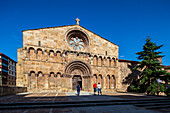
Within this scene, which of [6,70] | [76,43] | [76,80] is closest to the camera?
[76,80]

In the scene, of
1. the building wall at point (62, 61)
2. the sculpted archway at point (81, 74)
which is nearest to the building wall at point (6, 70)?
the building wall at point (62, 61)

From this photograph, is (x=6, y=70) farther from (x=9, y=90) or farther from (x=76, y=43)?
(x=9, y=90)

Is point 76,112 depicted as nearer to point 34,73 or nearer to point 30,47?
point 34,73

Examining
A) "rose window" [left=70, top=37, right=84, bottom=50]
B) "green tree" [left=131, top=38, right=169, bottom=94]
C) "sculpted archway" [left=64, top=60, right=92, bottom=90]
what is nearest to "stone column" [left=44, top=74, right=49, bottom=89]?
"sculpted archway" [left=64, top=60, right=92, bottom=90]

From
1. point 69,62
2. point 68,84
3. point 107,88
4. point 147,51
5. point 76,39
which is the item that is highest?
point 76,39

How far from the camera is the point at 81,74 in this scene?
18.2 m

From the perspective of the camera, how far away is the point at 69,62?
1684 cm

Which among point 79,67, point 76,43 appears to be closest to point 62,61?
point 79,67

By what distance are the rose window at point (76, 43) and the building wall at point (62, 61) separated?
2.14 feet

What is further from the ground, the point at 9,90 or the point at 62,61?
the point at 62,61

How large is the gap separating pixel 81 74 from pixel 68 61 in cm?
330

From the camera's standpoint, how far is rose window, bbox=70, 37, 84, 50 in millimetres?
18533

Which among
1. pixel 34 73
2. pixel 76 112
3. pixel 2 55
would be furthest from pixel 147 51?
pixel 2 55

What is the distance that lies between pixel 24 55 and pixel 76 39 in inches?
337
